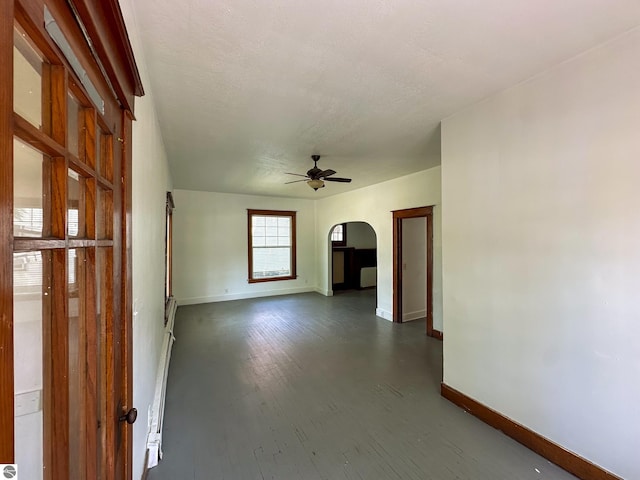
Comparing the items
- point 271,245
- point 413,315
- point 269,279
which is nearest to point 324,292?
point 269,279

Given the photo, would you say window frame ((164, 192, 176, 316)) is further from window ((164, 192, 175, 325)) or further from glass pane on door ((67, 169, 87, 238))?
glass pane on door ((67, 169, 87, 238))

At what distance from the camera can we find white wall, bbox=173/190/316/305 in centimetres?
624

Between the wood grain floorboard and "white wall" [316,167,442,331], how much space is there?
3.66 ft

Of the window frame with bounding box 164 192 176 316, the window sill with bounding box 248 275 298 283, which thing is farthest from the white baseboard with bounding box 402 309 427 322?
the window frame with bounding box 164 192 176 316

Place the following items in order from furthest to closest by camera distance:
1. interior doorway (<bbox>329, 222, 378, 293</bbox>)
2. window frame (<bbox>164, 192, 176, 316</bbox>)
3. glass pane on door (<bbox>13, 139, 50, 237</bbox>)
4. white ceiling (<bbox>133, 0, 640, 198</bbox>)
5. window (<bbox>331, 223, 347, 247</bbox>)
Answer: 1. window (<bbox>331, 223, 347, 247</bbox>)
2. interior doorway (<bbox>329, 222, 378, 293</bbox>)
3. window frame (<bbox>164, 192, 176, 316</bbox>)
4. white ceiling (<bbox>133, 0, 640, 198</bbox>)
5. glass pane on door (<bbox>13, 139, 50, 237</bbox>)

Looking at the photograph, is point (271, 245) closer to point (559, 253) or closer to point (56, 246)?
point (559, 253)

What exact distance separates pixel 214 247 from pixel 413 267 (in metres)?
4.53

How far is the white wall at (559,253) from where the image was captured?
1.63m

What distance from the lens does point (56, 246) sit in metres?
0.59

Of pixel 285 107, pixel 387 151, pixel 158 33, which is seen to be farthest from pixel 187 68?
pixel 387 151

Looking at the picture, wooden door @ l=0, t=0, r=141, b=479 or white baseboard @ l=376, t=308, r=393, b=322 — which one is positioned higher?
wooden door @ l=0, t=0, r=141, b=479

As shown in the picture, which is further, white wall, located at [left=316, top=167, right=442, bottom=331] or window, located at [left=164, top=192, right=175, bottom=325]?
white wall, located at [left=316, top=167, right=442, bottom=331]

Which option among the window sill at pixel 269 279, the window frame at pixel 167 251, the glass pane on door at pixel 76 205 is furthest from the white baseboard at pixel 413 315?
the glass pane on door at pixel 76 205

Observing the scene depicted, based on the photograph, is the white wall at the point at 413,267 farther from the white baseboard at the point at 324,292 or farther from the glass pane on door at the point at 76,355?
the glass pane on door at the point at 76,355
